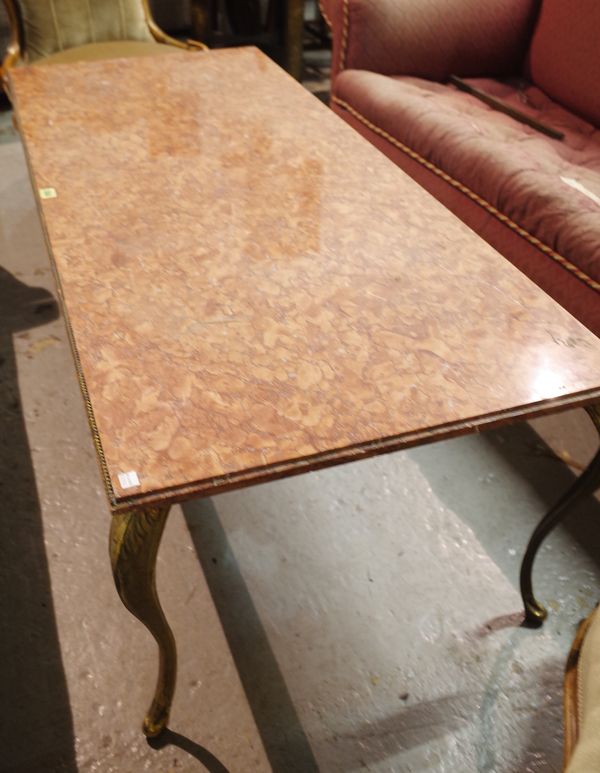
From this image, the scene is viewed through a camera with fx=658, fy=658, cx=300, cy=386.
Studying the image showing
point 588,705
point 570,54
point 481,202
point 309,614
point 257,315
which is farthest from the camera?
point 570,54

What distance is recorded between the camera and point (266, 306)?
0.90 metres

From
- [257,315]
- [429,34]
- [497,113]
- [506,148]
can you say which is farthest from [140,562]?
[429,34]

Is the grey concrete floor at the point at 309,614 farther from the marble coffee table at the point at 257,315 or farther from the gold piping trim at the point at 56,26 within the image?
the gold piping trim at the point at 56,26

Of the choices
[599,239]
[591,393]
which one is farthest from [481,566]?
[599,239]

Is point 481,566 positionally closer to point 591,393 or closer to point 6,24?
point 591,393

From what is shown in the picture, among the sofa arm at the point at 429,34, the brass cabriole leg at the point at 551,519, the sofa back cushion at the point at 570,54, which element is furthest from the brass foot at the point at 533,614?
the sofa arm at the point at 429,34

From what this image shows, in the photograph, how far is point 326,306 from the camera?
0.92 m

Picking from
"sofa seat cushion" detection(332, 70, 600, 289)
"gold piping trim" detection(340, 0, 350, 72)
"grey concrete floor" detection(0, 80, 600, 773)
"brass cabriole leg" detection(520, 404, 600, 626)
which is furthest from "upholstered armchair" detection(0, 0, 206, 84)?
"brass cabriole leg" detection(520, 404, 600, 626)

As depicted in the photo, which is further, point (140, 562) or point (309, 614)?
point (309, 614)

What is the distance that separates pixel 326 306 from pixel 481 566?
0.63 m

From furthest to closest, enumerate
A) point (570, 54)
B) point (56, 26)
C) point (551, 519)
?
point (56, 26) < point (570, 54) < point (551, 519)

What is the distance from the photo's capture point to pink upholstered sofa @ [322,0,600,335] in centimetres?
134

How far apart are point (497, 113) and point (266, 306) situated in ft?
4.37

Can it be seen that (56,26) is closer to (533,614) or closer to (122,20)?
(122,20)
